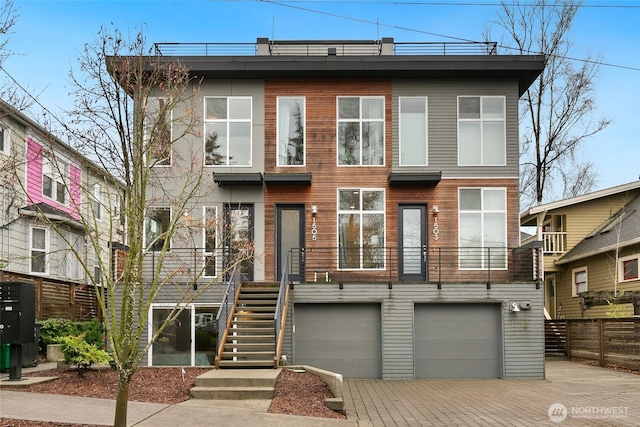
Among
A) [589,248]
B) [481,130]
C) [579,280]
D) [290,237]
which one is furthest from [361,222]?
[579,280]

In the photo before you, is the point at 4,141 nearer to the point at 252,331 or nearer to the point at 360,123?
the point at 252,331

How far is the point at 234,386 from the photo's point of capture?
43.3ft

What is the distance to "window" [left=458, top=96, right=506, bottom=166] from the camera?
2061 centimetres

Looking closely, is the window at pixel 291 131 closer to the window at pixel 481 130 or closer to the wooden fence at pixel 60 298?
the window at pixel 481 130

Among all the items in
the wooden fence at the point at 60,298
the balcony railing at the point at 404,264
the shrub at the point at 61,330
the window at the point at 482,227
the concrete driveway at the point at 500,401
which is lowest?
the concrete driveway at the point at 500,401

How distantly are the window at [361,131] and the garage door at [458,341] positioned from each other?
447 cm

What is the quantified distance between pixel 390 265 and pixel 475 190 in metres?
3.48

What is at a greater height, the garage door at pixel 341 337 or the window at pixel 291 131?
the window at pixel 291 131

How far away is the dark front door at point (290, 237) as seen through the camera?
66.5 feet

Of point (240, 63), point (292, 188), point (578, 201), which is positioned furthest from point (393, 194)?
point (578, 201)

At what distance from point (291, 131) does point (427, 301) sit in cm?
610

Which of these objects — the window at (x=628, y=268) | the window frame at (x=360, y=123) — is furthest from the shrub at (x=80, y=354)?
the window at (x=628, y=268)

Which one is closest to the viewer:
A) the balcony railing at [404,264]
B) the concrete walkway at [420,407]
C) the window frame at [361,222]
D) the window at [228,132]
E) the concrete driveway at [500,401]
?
the concrete walkway at [420,407]

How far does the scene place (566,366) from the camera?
2259 cm
